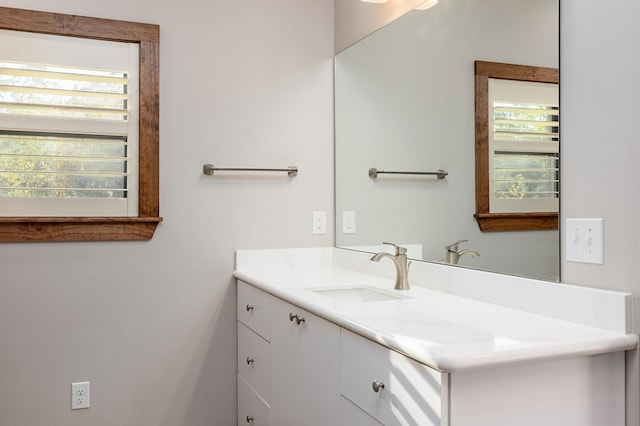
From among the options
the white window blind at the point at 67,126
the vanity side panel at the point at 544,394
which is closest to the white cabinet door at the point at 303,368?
the vanity side panel at the point at 544,394

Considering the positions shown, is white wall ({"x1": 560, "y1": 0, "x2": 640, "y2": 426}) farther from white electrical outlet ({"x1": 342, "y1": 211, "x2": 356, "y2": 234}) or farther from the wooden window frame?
the wooden window frame

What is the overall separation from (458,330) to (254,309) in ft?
3.84

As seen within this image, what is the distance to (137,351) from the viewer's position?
2.53 meters

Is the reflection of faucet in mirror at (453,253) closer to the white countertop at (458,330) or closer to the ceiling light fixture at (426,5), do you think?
the white countertop at (458,330)

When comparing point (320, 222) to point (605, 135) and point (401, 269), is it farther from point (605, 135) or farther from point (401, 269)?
point (605, 135)

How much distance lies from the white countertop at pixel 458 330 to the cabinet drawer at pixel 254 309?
0.76 ft

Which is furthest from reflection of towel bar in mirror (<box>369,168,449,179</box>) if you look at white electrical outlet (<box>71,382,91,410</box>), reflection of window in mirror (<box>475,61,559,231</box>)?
white electrical outlet (<box>71,382,91,410</box>)

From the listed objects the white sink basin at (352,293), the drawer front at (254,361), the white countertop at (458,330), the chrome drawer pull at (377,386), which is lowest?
the drawer front at (254,361)

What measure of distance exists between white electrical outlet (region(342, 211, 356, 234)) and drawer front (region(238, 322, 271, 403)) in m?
0.66

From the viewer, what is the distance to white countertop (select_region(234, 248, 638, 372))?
1.24 metres

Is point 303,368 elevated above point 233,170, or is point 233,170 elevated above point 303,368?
point 233,170

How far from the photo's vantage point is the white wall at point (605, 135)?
139 cm

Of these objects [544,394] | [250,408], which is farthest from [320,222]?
[544,394]

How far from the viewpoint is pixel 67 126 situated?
239 centimetres
